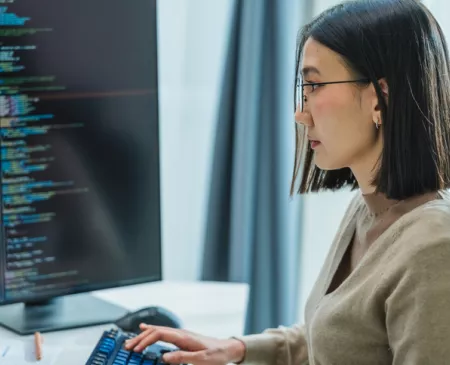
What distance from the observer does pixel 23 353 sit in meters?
1.46

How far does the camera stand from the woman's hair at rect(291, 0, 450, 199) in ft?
3.68

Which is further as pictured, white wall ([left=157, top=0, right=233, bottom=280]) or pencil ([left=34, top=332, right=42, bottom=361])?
white wall ([left=157, top=0, right=233, bottom=280])

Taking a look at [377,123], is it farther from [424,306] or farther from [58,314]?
[58,314]

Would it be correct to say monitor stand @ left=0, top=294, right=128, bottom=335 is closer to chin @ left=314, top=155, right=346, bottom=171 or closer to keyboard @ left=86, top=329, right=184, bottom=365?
keyboard @ left=86, top=329, right=184, bottom=365

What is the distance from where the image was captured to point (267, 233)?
2014 mm

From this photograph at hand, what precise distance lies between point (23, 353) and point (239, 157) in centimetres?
76

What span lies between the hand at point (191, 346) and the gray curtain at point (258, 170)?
1.93ft

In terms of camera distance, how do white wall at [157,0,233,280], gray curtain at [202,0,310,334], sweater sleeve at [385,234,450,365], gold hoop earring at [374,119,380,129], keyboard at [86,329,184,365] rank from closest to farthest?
sweater sleeve at [385,234,450,365]
gold hoop earring at [374,119,380,129]
keyboard at [86,329,184,365]
gray curtain at [202,0,310,334]
white wall at [157,0,233,280]

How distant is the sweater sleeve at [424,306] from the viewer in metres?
1.04

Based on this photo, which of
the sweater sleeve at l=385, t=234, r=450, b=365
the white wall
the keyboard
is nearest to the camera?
the sweater sleeve at l=385, t=234, r=450, b=365

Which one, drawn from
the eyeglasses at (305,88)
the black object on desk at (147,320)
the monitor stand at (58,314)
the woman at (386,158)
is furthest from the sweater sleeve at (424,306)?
the monitor stand at (58,314)

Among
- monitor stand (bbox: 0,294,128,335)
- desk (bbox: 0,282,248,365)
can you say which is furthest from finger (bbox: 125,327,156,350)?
monitor stand (bbox: 0,294,128,335)

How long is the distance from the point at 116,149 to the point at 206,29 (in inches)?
22.2

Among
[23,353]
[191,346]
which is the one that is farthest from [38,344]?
[191,346]
